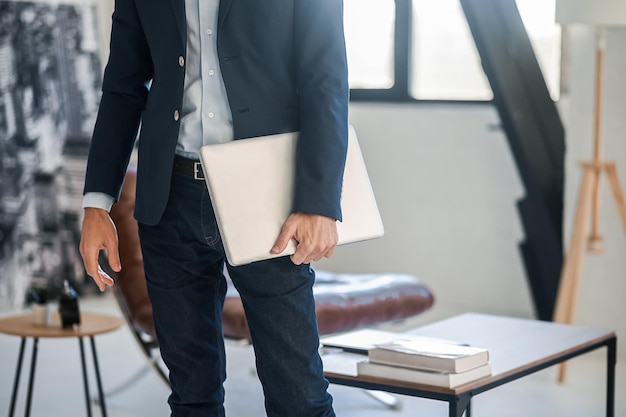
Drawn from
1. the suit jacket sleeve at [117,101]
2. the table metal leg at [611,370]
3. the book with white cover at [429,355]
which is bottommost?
the table metal leg at [611,370]

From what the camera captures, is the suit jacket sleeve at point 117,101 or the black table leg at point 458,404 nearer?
the suit jacket sleeve at point 117,101

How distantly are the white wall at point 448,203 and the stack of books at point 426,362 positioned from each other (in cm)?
204

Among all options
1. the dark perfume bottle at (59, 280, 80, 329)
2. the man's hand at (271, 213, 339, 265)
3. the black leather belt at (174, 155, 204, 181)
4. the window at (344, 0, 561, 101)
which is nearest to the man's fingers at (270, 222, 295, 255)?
the man's hand at (271, 213, 339, 265)

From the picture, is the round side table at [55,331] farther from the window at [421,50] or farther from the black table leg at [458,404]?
the window at [421,50]

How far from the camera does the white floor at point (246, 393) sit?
11.2ft

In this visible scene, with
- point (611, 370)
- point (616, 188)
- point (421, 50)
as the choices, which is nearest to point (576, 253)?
point (616, 188)

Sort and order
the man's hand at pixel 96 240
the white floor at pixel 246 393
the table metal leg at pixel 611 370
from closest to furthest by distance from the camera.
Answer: the man's hand at pixel 96 240, the table metal leg at pixel 611 370, the white floor at pixel 246 393

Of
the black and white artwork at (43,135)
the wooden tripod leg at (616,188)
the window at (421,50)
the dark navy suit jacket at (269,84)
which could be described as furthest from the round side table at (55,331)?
the window at (421,50)

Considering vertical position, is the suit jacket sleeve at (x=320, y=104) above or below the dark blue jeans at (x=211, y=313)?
above

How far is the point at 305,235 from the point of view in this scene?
5.25ft

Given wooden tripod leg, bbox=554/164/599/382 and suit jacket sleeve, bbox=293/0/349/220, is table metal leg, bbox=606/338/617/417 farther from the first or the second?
suit jacket sleeve, bbox=293/0/349/220

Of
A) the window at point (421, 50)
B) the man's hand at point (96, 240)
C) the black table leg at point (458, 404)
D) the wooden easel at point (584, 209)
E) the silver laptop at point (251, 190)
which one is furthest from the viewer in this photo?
the window at point (421, 50)

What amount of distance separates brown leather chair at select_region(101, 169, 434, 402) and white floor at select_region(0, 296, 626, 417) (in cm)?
23

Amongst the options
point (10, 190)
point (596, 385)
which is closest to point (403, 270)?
point (596, 385)
